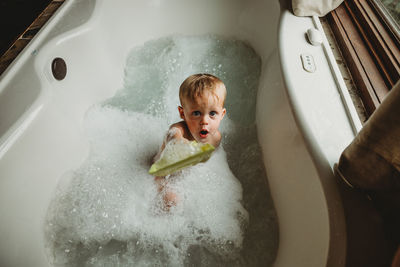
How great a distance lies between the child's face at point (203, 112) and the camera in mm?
885

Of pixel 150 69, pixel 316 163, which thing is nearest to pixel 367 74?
pixel 316 163

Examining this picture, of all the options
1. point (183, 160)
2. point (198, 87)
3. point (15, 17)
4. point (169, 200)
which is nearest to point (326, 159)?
point (183, 160)

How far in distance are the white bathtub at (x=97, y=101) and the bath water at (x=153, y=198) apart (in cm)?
6

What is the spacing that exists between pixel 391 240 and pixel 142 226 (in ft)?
2.46

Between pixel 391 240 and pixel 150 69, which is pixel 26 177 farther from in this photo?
pixel 391 240

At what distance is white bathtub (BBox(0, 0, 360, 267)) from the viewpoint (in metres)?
0.66

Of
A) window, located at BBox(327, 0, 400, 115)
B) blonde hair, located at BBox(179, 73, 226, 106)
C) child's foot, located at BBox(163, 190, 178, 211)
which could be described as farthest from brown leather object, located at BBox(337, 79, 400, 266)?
child's foot, located at BBox(163, 190, 178, 211)

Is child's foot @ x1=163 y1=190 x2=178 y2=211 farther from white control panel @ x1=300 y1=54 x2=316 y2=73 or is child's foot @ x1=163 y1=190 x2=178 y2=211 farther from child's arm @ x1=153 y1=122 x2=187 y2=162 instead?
white control panel @ x1=300 y1=54 x2=316 y2=73

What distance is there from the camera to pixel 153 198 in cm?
99

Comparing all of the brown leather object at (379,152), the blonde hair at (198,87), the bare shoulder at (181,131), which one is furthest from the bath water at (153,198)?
the brown leather object at (379,152)

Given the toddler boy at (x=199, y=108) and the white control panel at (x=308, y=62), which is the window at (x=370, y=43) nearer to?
the white control panel at (x=308, y=62)

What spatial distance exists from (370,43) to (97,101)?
1.12 meters

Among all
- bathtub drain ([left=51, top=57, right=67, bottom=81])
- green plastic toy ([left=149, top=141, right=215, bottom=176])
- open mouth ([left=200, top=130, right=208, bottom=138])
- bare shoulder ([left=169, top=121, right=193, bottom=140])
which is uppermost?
bathtub drain ([left=51, top=57, right=67, bottom=81])

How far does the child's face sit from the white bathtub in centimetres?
23
